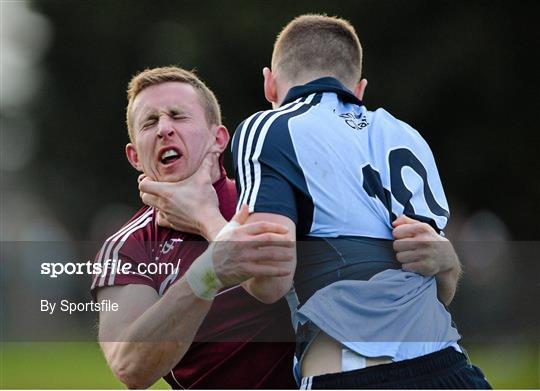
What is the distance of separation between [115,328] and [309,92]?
136 cm

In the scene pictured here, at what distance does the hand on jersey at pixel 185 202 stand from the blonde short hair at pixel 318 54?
68cm

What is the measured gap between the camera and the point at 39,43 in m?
20.6

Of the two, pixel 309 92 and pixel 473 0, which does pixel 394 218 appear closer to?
pixel 309 92

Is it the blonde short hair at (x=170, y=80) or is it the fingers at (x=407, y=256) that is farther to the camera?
the blonde short hair at (x=170, y=80)

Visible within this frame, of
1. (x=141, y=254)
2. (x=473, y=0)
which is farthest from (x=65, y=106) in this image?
(x=141, y=254)

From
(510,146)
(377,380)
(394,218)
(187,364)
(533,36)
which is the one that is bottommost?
(377,380)

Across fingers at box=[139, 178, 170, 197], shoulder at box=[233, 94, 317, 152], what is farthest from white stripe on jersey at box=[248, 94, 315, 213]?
fingers at box=[139, 178, 170, 197]

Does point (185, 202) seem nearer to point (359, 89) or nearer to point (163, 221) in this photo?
point (163, 221)

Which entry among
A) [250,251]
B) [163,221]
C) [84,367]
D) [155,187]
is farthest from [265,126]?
[84,367]

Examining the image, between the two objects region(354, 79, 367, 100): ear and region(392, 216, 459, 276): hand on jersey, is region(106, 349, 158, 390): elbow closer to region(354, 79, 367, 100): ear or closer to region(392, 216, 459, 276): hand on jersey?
region(392, 216, 459, 276): hand on jersey

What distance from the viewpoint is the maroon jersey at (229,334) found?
446 cm

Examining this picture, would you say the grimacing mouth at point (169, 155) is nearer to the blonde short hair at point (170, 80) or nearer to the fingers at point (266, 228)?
the blonde short hair at point (170, 80)

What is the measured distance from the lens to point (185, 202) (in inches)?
174

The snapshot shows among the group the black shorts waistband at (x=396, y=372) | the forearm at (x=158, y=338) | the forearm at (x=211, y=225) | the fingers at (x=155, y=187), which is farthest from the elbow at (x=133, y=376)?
the black shorts waistband at (x=396, y=372)
